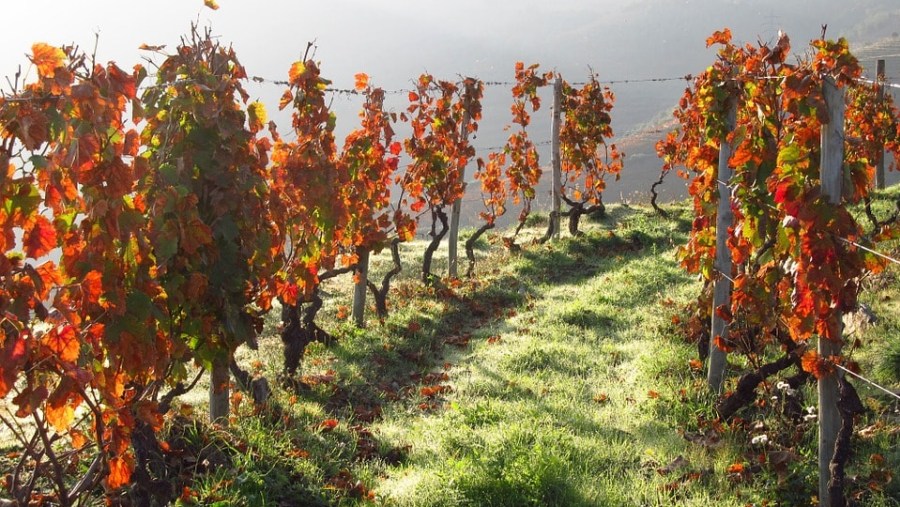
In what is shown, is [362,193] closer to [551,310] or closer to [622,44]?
[551,310]

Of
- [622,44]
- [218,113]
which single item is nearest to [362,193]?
[218,113]

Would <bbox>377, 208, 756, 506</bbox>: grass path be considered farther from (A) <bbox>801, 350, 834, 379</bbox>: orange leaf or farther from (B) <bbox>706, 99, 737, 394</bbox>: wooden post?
(A) <bbox>801, 350, 834, 379</bbox>: orange leaf

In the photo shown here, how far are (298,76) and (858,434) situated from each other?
16.2ft

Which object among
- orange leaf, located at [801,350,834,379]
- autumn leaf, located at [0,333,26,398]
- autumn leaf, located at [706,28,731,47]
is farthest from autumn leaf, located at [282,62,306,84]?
orange leaf, located at [801,350,834,379]

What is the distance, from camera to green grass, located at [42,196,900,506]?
12.7 ft

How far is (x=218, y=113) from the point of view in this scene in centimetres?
405

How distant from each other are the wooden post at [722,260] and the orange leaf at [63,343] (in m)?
4.34

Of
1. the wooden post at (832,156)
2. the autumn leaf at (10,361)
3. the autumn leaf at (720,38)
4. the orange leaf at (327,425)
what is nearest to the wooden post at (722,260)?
the autumn leaf at (720,38)

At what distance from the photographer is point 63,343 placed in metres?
2.30

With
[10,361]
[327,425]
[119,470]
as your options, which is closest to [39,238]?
[10,361]

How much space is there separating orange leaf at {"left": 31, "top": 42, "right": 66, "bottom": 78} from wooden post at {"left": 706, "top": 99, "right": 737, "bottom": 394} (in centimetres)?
433

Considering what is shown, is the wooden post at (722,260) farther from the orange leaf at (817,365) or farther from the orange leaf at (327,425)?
the orange leaf at (327,425)

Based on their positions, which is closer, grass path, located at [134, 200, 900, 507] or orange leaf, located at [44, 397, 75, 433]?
orange leaf, located at [44, 397, 75, 433]

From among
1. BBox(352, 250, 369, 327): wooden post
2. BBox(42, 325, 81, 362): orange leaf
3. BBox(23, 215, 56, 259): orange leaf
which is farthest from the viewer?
BBox(352, 250, 369, 327): wooden post
